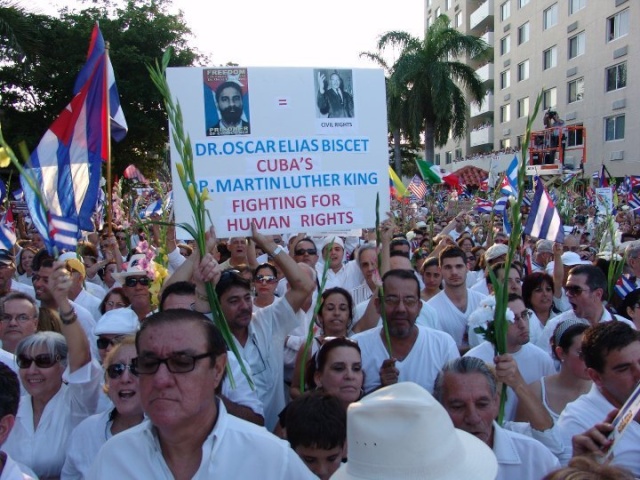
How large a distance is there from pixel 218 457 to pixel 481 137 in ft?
154

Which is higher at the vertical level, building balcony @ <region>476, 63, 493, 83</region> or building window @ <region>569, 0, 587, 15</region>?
building window @ <region>569, 0, 587, 15</region>

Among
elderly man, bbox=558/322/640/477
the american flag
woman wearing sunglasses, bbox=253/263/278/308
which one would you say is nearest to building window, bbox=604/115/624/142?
the american flag

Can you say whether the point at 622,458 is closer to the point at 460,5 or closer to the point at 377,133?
the point at 377,133

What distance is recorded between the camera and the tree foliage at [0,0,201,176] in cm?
2441

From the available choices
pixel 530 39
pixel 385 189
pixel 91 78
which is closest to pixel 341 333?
pixel 385 189

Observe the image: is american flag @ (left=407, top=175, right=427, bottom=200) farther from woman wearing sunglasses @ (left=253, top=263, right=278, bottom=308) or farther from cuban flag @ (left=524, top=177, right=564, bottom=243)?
woman wearing sunglasses @ (left=253, top=263, right=278, bottom=308)

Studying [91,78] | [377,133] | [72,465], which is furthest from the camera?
[91,78]

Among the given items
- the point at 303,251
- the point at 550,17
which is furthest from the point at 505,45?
the point at 303,251

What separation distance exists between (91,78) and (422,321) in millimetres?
3598

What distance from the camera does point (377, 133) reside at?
154 inches

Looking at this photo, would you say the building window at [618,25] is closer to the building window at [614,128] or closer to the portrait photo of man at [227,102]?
the building window at [614,128]

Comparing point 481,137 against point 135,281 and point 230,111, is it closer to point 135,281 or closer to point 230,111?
point 135,281

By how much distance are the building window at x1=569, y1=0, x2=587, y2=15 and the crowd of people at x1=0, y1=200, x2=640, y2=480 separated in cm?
3171

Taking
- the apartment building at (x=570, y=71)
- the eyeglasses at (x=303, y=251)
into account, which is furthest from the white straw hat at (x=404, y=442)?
the apartment building at (x=570, y=71)
